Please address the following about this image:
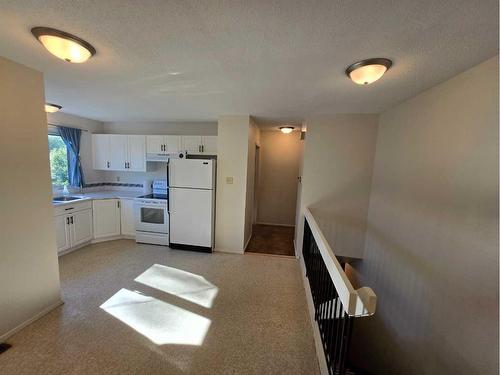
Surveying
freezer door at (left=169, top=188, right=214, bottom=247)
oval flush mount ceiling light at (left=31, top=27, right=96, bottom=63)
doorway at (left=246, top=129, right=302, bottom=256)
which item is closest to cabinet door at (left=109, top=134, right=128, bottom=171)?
freezer door at (left=169, top=188, right=214, bottom=247)

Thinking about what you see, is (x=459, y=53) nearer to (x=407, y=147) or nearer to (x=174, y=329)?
(x=407, y=147)

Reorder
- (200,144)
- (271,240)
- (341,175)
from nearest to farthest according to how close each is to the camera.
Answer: (341,175) < (200,144) < (271,240)

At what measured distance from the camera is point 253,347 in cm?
178

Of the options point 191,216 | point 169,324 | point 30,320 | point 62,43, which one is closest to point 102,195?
point 191,216

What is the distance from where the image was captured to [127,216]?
3.93 meters

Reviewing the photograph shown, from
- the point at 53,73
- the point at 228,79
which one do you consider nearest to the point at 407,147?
the point at 228,79

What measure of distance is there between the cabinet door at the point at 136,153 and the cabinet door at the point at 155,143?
0.10m

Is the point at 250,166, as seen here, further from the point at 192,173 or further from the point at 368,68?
the point at 368,68

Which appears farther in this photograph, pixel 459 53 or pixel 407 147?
pixel 407 147

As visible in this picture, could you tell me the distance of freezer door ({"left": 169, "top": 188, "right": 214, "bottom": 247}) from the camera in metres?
3.52

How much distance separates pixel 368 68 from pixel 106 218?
4.43m

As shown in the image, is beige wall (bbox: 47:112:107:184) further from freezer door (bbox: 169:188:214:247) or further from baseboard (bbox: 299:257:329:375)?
baseboard (bbox: 299:257:329:375)

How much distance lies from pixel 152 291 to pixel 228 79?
2484 mm

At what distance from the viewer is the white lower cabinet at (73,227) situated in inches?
123
